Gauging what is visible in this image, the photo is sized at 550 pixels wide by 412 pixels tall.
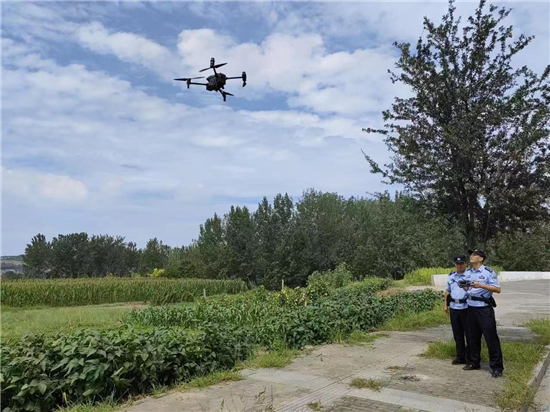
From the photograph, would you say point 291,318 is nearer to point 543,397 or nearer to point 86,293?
point 543,397

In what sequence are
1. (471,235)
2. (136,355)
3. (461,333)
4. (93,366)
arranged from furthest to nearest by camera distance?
1. (471,235)
2. (461,333)
3. (136,355)
4. (93,366)

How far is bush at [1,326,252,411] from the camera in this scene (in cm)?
455

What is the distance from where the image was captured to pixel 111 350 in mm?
5117

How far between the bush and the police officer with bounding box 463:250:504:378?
141 inches

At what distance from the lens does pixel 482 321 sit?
6.44 meters

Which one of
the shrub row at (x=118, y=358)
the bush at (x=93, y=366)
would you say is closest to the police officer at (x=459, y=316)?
the shrub row at (x=118, y=358)

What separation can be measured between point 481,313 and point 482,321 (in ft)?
0.35

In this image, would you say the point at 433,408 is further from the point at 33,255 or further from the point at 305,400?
the point at 33,255

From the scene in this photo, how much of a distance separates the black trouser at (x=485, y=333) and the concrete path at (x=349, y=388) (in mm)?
217

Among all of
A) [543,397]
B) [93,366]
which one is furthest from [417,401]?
[93,366]

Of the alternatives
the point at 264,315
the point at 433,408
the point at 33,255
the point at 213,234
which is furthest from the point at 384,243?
the point at 33,255

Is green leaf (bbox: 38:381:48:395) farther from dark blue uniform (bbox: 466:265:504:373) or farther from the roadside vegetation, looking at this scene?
dark blue uniform (bbox: 466:265:504:373)

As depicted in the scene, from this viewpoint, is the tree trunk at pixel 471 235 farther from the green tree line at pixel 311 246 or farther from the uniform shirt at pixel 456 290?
the green tree line at pixel 311 246

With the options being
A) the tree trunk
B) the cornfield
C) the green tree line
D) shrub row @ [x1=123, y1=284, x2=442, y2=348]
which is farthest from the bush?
the green tree line
